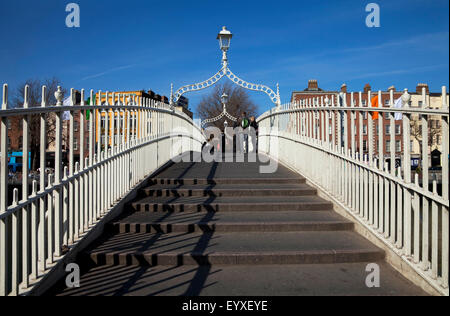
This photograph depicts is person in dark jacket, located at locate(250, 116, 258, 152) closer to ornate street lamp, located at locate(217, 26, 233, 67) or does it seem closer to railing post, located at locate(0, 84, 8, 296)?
ornate street lamp, located at locate(217, 26, 233, 67)

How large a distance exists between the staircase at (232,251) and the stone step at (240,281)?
0.01 m

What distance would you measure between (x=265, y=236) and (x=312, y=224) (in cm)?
77

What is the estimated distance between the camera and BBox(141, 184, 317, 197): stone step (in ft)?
22.8

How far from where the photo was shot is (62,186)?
431cm

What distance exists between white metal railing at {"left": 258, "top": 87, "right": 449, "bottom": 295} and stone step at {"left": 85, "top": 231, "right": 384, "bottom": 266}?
19.3 inches

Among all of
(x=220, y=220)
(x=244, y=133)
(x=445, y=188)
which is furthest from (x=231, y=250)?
(x=244, y=133)

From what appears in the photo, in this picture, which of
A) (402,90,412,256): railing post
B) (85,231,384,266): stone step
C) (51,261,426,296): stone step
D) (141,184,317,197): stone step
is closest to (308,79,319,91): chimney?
(141,184,317,197): stone step

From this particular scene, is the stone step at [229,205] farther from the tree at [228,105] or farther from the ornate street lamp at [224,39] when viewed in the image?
the tree at [228,105]

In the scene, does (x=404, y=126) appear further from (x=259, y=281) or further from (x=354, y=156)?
(x=259, y=281)

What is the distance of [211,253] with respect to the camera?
4449 mm

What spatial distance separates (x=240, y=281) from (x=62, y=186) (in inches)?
90.8

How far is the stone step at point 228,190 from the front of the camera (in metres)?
6.94

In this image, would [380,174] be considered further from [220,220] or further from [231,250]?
[220,220]
